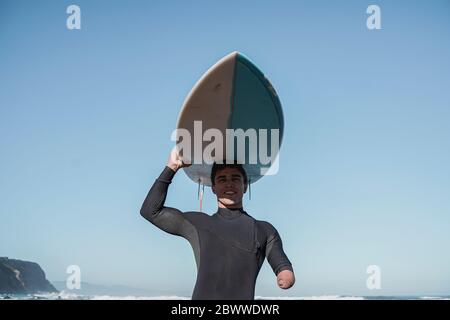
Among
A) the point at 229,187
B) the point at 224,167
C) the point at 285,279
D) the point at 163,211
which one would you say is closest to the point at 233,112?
the point at 224,167

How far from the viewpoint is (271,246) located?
4.12 m

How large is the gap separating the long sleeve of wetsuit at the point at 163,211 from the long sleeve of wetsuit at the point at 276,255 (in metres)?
0.67

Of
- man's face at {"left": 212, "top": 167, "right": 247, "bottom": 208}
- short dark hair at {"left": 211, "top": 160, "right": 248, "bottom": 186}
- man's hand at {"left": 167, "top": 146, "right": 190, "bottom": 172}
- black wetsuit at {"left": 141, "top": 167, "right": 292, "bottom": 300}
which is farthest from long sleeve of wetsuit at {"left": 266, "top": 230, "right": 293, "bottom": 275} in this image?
man's hand at {"left": 167, "top": 146, "right": 190, "bottom": 172}

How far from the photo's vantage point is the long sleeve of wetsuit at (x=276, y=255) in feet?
12.9

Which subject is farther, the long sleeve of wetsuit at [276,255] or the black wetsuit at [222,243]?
the long sleeve of wetsuit at [276,255]

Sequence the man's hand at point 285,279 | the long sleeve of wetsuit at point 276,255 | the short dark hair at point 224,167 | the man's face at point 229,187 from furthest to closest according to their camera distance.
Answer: the short dark hair at point 224,167
the man's face at point 229,187
the long sleeve of wetsuit at point 276,255
the man's hand at point 285,279

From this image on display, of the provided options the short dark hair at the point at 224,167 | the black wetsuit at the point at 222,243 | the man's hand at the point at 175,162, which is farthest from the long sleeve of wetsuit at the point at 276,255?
the man's hand at the point at 175,162

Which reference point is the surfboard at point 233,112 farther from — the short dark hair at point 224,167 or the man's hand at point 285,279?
the man's hand at point 285,279

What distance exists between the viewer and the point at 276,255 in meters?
4.05
